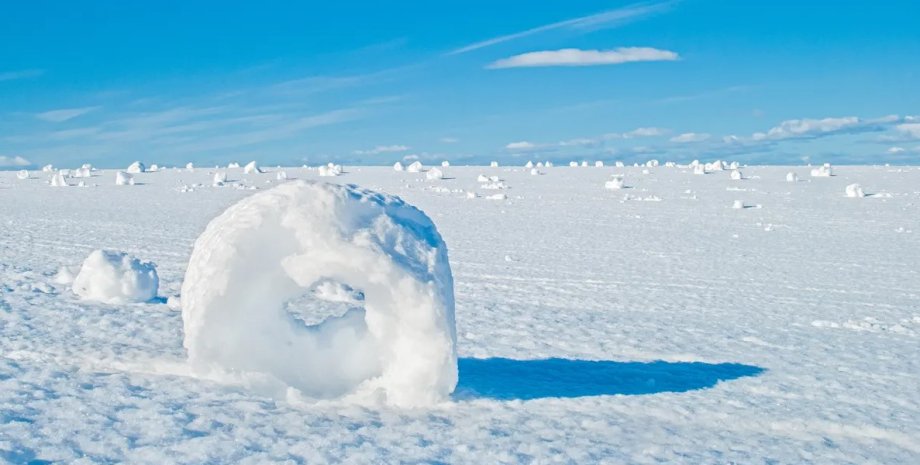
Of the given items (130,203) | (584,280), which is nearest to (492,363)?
(584,280)

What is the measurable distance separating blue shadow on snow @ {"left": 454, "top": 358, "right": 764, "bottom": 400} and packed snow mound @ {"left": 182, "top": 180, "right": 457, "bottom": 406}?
61 cm

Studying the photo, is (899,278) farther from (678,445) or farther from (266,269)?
(266,269)

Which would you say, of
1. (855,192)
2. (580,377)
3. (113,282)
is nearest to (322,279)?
(580,377)

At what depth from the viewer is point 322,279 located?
19.8ft

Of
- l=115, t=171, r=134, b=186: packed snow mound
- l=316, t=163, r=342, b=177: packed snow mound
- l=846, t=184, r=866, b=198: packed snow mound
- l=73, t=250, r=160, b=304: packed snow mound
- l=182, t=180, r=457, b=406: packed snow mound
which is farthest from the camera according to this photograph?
l=316, t=163, r=342, b=177: packed snow mound

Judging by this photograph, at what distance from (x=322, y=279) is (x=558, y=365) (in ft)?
8.43

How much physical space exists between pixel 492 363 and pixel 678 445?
2361 mm

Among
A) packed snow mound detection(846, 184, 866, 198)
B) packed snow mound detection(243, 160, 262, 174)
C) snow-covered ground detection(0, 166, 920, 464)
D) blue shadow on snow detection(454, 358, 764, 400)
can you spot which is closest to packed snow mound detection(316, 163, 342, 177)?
packed snow mound detection(243, 160, 262, 174)

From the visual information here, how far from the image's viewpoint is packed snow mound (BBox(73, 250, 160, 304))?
959cm

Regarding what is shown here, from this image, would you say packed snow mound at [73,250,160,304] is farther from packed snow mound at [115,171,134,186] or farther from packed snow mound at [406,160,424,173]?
packed snow mound at [406,160,424,173]

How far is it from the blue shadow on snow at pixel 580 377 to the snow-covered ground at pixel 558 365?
0.03 metres

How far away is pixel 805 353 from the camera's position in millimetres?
8820

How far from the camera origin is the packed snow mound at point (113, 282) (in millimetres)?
9594

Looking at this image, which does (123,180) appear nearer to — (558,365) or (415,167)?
(415,167)
